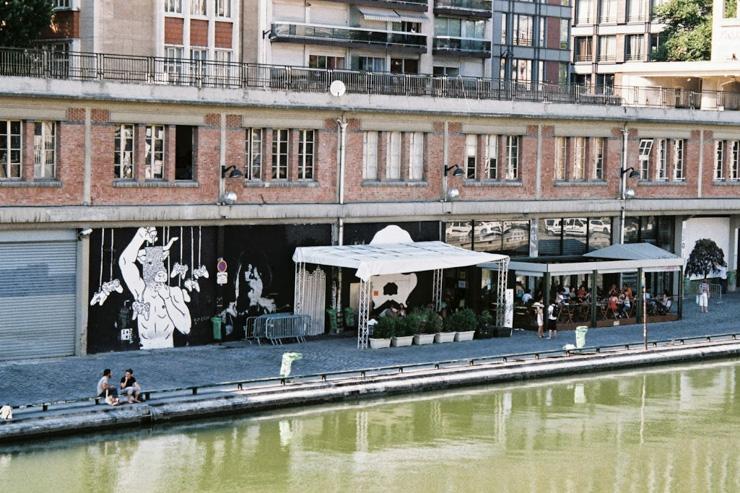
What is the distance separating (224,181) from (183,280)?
326 cm

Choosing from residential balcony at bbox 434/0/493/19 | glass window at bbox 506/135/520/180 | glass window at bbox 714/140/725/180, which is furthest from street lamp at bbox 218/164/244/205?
residential balcony at bbox 434/0/493/19

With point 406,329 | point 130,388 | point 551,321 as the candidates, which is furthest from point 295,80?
point 130,388

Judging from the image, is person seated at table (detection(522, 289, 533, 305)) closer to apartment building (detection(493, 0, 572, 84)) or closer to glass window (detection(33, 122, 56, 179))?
glass window (detection(33, 122, 56, 179))

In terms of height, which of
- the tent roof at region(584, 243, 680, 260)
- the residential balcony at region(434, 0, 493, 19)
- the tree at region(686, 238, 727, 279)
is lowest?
the tree at region(686, 238, 727, 279)

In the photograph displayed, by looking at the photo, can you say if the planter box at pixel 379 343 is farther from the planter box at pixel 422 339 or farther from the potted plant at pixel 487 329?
the potted plant at pixel 487 329

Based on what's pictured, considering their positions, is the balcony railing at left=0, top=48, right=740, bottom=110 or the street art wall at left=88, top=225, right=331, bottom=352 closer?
the balcony railing at left=0, top=48, right=740, bottom=110

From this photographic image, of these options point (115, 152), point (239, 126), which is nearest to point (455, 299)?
point (239, 126)

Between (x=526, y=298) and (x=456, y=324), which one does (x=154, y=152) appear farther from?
(x=526, y=298)

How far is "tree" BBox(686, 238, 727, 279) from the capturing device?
187 feet

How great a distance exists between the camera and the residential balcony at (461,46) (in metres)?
73.0

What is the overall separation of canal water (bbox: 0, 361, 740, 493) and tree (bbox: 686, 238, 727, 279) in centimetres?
1915

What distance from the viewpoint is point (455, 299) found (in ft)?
156

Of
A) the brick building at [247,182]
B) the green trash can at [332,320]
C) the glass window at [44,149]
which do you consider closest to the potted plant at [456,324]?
the brick building at [247,182]

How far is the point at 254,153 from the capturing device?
42719 millimetres
